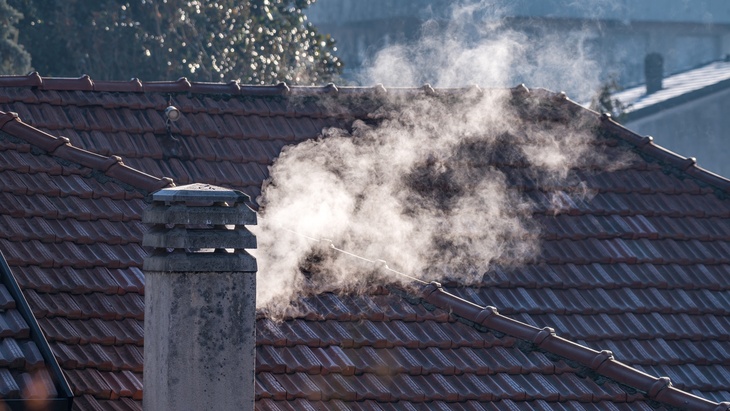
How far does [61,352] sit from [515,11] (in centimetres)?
3231

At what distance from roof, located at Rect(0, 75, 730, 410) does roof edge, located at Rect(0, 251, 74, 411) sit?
344 mm

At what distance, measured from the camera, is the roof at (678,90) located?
29438 mm

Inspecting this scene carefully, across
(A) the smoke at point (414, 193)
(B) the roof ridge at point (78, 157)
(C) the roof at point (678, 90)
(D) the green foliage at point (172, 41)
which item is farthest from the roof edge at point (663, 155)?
(C) the roof at point (678, 90)

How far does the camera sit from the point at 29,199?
932 centimetres

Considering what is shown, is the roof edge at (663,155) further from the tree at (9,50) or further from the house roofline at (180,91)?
the tree at (9,50)

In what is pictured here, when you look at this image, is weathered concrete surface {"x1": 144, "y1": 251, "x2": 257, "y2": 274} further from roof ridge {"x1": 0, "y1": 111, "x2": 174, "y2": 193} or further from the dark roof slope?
roof ridge {"x1": 0, "y1": 111, "x2": 174, "y2": 193}

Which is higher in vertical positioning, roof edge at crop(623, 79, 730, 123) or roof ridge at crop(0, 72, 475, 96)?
roof edge at crop(623, 79, 730, 123)

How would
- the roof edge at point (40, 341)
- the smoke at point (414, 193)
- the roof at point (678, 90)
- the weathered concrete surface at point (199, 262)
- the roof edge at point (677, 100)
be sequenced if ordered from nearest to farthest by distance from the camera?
the roof edge at point (40, 341) < the weathered concrete surface at point (199, 262) < the smoke at point (414, 193) < the roof edge at point (677, 100) < the roof at point (678, 90)

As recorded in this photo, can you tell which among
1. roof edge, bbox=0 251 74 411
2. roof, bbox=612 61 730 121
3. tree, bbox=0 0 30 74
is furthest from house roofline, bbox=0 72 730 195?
roof, bbox=612 61 730 121

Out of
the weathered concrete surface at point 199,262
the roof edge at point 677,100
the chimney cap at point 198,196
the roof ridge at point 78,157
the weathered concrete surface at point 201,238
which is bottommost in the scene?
the weathered concrete surface at point 199,262

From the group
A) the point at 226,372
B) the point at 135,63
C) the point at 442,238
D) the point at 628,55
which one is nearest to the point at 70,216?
the point at 226,372

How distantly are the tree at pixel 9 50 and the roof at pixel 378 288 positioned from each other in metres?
13.4

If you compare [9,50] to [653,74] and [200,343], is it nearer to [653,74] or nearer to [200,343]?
[653,74]

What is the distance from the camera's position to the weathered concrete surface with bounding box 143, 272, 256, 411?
7215 millimetres
